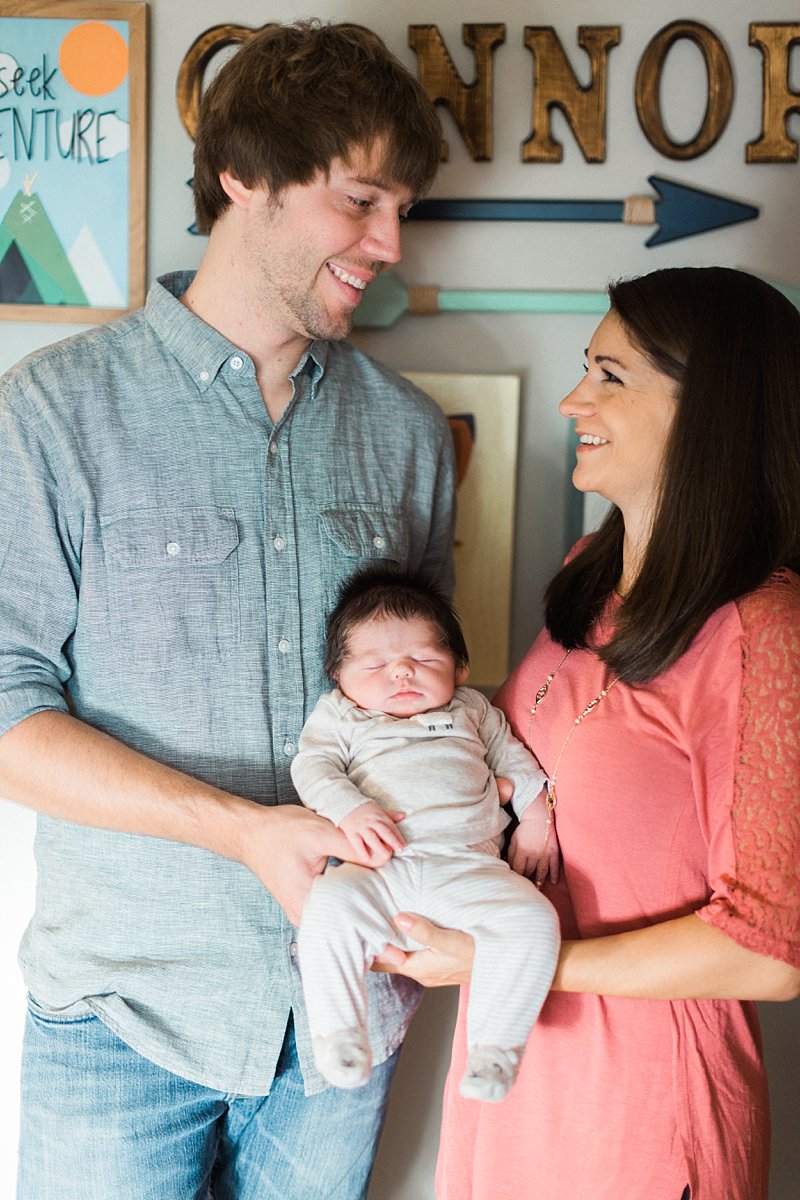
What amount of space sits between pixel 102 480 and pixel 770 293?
36.9 inches

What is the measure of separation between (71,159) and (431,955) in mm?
1464

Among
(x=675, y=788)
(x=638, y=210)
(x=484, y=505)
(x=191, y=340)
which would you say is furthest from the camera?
(x=484, y=505)

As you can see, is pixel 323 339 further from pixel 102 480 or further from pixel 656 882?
pixel 656 882

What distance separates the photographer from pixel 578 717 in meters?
1.45

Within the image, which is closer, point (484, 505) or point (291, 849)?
point (291, 849)

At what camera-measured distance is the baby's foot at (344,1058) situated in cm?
123

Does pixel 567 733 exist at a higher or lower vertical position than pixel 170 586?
lower

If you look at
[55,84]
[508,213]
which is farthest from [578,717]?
[55,84]

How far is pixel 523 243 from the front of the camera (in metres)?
1.92

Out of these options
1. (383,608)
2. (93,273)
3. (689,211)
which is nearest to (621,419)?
(383,608)

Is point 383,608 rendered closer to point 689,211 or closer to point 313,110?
point 313,110

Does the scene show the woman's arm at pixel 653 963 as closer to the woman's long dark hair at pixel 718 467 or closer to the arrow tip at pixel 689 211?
the woman's long dark hair at pixel 718 467

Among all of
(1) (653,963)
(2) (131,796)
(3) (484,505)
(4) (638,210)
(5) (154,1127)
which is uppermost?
(4) (638,210)

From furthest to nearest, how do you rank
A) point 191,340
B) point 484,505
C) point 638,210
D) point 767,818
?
point 484,505 → point 638,210 → point 191,340 → point 767,818
